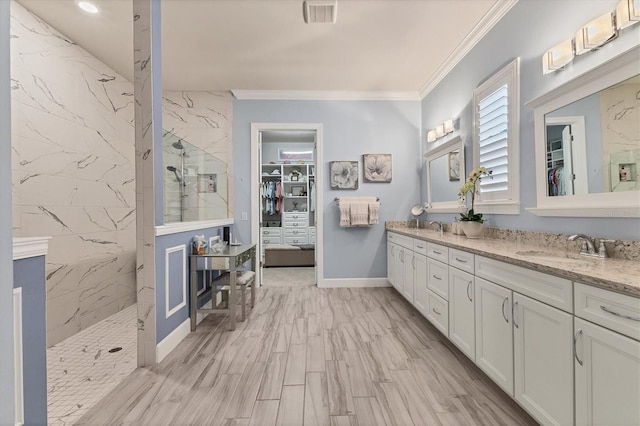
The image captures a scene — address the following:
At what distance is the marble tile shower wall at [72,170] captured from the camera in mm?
2271

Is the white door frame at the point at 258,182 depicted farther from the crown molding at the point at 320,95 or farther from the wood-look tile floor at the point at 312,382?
the wood-look tile floor at the point at 312,382

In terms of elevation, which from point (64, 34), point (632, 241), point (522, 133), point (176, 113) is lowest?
point (632, 241)

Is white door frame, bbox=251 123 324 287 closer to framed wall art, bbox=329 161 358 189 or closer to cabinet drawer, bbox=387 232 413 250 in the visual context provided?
framed wall art, bbox=329 161 358 189

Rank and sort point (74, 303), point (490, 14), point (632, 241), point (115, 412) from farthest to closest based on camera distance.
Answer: point (74, 303)
point (490, 14)
point (115, 412)
point (632, 241)

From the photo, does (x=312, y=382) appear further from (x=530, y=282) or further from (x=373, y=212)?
(x=373, y=212)

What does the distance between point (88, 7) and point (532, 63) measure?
3631 mm

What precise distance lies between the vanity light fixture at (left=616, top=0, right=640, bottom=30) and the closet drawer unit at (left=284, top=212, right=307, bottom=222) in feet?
18.3

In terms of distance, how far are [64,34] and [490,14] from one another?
396cm

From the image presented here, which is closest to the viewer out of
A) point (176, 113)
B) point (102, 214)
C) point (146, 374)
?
point (146, 374)

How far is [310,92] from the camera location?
13.3 feet

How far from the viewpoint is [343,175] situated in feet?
13.4

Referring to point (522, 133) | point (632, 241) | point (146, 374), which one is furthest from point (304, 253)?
point (632, 241)

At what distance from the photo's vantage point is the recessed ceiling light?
231 centimetres

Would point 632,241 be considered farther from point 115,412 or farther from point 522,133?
point 115,412
